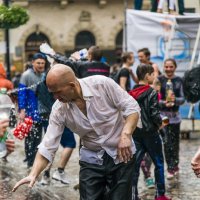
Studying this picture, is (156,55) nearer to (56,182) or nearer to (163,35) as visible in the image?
(163,35)

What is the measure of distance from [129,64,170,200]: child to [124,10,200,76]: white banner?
22.0ft

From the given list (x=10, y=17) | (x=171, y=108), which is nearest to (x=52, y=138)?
(x=171, y=108)

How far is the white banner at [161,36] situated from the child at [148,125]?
6693 mm

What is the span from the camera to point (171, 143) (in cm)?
1053

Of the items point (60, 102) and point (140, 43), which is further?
point (140, 43)

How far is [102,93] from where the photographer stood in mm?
5688

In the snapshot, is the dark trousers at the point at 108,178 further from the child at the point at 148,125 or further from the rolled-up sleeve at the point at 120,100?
the child at the point at 148,125

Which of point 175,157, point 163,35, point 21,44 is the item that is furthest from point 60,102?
point 21,44

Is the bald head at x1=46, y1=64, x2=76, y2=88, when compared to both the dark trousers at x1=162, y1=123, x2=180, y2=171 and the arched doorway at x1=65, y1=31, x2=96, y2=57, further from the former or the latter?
the arched doorway at x1=65, y1=31, x2=96, y2=57

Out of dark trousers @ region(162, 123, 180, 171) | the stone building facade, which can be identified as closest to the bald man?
dark trousers @ region(162, 123, 180, 171)

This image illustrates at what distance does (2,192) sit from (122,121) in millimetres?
2838

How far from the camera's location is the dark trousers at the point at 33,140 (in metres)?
10.5

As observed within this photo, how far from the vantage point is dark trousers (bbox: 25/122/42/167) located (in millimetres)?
10523

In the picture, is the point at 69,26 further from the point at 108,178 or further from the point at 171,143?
the point at 108,178
